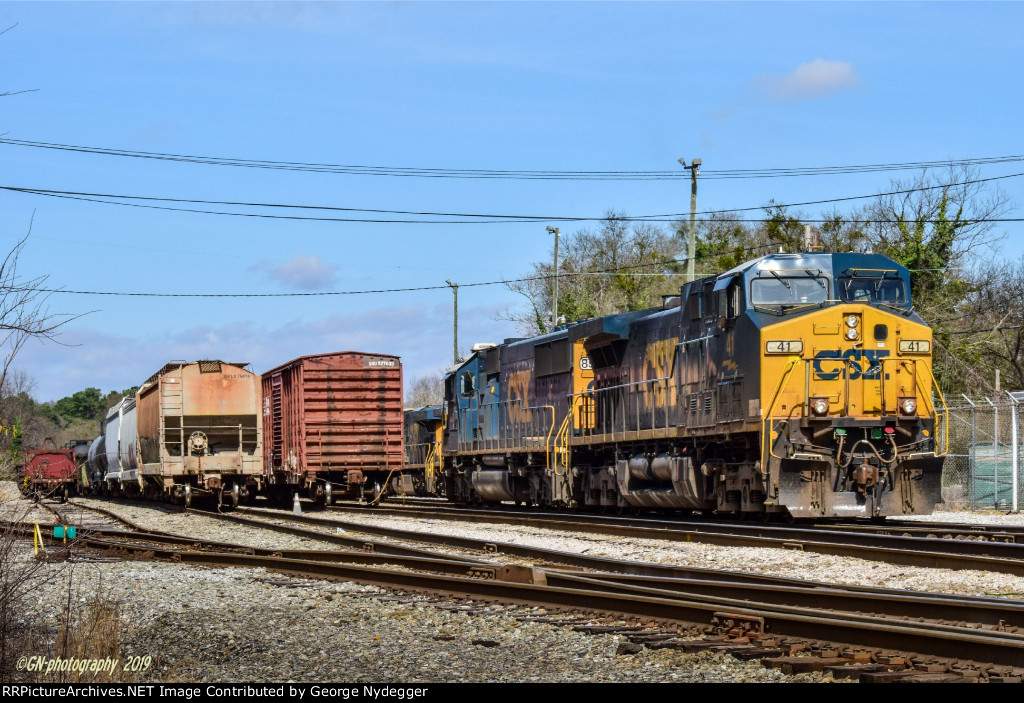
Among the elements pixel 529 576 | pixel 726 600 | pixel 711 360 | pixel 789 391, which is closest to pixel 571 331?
pixel 711 360

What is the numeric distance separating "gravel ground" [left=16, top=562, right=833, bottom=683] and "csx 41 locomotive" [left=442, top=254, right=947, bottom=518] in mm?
7173

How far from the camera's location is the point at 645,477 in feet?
65.5

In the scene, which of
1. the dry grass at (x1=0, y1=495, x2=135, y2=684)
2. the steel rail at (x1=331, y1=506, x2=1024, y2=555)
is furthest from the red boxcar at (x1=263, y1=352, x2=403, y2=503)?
the dry grass at (x1=0, y1=495, x2=135, y2=684)

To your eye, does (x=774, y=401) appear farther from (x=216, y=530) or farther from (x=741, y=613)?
(x=216, y=530)

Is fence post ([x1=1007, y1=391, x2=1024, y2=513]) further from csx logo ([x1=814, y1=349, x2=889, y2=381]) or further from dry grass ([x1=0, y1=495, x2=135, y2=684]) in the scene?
dry grass ([x1=0, y1=495, x2=135, y2=684])

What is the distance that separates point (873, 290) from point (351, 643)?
11.1 m

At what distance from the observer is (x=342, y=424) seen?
27734 millimetres

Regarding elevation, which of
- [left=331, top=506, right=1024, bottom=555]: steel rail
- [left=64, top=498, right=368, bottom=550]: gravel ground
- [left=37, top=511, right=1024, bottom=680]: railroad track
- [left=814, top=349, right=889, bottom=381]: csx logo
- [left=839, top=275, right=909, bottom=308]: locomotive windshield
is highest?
[left=839, top=275, right=909, bottom=308]: locomotive windshield

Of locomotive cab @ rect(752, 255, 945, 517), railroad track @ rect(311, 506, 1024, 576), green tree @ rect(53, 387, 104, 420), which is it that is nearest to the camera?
railroad track @ rect(311, 506, 1024, 576)

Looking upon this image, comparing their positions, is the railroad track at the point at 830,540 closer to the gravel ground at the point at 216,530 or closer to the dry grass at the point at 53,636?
the gravel ground at the point at 216,530

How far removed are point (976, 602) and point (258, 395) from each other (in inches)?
929

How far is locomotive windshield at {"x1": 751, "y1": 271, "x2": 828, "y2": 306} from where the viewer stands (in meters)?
16.7

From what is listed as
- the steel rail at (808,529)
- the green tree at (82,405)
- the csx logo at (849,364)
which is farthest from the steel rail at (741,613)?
the green tree at (82,405)

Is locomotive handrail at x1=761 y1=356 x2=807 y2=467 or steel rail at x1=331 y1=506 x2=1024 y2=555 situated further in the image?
locomotive handrail at x1=761 y1=356 x2=807 y2=467
